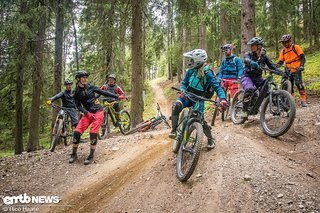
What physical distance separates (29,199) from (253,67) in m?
6.36

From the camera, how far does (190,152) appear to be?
5.63m

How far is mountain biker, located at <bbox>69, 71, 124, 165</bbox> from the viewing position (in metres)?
8.05

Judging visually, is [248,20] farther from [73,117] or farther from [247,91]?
[73,117]

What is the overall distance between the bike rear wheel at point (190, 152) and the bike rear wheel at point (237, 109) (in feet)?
9.35

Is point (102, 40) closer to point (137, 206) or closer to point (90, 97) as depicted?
point (90, 97)

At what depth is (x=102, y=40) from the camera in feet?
41.2

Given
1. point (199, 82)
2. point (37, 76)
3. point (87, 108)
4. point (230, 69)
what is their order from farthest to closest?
point (37, 76) → point (230, 69) → point (87, 108) → point (199, 82)

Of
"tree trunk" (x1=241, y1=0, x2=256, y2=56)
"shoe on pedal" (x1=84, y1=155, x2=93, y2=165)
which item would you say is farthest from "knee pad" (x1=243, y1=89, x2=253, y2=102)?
"shoe on pedal" (x1=84, y1=155, x2=93, y2=165)

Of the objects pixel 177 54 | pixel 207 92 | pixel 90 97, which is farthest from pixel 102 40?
pixel 177 54

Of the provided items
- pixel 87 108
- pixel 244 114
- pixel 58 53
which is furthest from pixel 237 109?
pixel 58 53

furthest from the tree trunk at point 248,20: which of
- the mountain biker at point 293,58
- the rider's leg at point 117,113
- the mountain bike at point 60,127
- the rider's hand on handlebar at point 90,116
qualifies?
the mountain bike at point 60,127

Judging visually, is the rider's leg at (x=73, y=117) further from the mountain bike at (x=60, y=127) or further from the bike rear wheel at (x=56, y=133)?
the bike rear wheel at (x=56, y=133)

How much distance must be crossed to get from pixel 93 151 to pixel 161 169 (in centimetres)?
261

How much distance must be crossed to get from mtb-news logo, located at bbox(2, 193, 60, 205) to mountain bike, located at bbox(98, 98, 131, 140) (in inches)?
181
